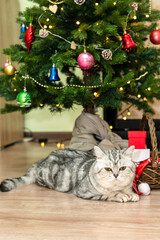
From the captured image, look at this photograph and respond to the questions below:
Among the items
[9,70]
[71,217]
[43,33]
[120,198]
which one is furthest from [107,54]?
[71,217]

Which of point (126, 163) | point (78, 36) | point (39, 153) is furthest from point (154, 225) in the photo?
point (39, 153)

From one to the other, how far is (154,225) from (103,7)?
1.23 metres

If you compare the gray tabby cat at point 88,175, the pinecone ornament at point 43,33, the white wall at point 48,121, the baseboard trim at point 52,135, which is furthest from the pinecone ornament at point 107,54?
the baseboard trim at point 52,135

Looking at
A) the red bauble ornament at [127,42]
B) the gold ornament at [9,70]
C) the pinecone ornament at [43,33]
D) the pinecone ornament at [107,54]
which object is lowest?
the gold ornament at [9,70]

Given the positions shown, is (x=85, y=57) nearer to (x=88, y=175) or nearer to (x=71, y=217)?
(x=88, y=175)

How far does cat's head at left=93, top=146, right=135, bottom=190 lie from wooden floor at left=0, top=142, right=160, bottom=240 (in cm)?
10

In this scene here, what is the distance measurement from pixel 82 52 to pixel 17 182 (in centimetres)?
85

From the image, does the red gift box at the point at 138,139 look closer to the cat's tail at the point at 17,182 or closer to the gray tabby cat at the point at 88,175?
the gray tabby cat at the point at 88,175

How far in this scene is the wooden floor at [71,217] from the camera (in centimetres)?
109

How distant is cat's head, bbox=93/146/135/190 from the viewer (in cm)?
139

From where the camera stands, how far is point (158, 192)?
161cm

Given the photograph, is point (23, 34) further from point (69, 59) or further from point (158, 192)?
point (158, 192)

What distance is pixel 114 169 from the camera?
4.56 feet

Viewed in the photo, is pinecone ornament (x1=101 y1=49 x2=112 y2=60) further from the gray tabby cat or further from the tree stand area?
the gray tabby cat
